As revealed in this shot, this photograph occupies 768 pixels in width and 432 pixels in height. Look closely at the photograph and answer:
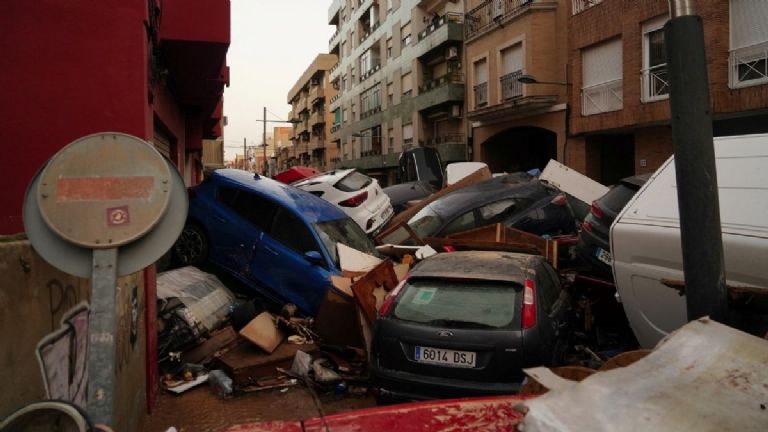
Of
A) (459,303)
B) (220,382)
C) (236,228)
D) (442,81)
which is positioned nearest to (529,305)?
(459,303)

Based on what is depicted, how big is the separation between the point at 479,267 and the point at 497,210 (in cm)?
522

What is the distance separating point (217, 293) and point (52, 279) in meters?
4.30

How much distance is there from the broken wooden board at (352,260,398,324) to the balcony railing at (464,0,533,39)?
17.6 m

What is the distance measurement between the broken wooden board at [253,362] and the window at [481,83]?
20.1 metres

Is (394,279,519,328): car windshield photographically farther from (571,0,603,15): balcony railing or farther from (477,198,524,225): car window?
(571,0,603,15): balcony railing

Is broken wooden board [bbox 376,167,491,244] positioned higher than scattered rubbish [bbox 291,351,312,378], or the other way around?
broken wooden board [bbox 376,167,491,244]

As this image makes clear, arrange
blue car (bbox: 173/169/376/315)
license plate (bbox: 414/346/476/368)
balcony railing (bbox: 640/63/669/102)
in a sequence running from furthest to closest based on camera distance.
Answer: balcony railing (bbox: 640/63/669/102) → blue car (bbox: 173/169/376/315) → license plate (bbox: 414/346/476/368)

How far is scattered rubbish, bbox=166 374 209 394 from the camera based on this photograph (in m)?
5.40

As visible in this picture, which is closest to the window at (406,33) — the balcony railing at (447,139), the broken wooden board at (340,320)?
the balcony railing at (447,139)

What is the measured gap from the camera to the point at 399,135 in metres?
34.8

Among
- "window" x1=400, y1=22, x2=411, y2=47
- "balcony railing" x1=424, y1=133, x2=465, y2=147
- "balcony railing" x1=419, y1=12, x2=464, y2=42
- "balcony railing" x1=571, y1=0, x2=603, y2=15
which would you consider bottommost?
"balcony railing" x1=424, y1=133, x2=465, y2=147

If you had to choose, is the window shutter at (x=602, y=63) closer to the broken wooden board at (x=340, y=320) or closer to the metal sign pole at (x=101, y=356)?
the broken wooden board at (x=340, y=320)

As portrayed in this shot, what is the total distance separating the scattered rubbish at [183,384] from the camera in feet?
17.7

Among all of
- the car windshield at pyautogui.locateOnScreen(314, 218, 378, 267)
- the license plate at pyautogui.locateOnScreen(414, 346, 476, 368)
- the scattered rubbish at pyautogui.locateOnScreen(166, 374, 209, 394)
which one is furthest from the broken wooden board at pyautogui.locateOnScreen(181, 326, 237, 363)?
the license plate at pyautogui.locateOnScreen(414, 346, 476, 368)
